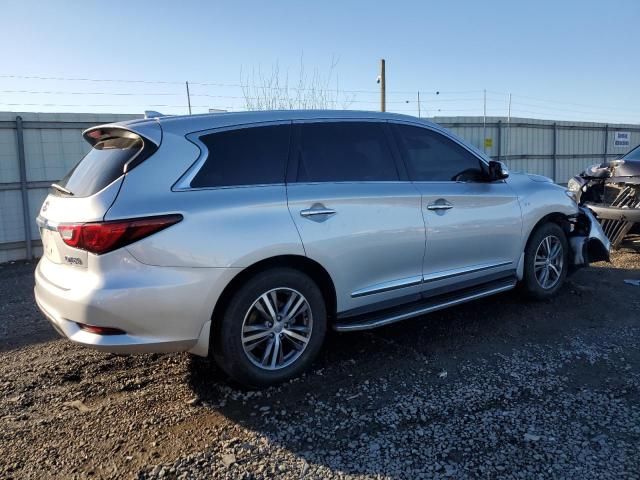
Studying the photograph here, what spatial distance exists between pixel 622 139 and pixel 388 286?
19650mm

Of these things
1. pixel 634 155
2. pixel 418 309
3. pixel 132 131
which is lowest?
pixel 418 309

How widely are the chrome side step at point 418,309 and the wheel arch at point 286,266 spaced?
6.8 inches

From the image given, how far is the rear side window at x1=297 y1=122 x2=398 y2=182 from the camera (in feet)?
12.4

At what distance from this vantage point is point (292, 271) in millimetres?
3506

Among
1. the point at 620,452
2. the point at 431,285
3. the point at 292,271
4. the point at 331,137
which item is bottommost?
the point at 620,452

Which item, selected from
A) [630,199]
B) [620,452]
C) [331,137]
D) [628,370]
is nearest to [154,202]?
[331,137]

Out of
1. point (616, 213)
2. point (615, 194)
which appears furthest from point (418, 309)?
point (615, 194)

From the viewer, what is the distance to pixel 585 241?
5531 millimetres

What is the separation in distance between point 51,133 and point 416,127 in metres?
7.26

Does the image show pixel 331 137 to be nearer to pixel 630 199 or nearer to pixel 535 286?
pixel 535 286

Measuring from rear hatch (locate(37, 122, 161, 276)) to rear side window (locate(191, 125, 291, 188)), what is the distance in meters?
0.35

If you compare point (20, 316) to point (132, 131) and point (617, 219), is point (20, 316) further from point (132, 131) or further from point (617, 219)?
point (617, 219)

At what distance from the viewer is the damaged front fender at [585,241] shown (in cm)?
553

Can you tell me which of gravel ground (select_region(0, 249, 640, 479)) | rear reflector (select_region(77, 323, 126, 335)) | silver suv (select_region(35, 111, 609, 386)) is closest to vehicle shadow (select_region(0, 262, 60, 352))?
gravel ground (select_region(0, 249, 640, 479))
